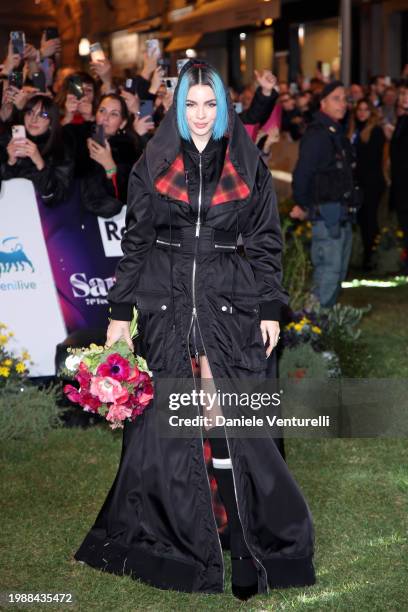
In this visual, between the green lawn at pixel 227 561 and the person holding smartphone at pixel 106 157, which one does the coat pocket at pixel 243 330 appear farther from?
the person holding smartphone at pixel 106 157

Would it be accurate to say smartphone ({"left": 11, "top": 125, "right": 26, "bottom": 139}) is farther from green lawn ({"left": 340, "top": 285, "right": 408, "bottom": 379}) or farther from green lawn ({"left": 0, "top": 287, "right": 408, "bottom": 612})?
green lawn ({"left": 340, "top": 285, "right": 408, "bottom": 379})

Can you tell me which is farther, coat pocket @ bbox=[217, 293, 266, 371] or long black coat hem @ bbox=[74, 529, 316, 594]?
long black coat hem @ bbox=[74, 529, 316, 594]

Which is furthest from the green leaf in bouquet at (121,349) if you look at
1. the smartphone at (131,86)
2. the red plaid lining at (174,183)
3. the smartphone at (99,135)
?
the smartphone at (131,86)

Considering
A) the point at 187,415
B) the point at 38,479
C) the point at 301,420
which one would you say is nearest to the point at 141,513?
the point at 187,415

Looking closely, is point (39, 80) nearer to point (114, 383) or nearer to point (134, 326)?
point (134, 326)

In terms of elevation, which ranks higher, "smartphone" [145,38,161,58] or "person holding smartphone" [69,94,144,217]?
A: "smartphone" [145,38,161,58]

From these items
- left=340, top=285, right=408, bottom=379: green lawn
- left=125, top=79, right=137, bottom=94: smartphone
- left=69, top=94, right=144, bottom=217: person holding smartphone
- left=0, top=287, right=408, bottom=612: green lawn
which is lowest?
left=340, top=285, right=408, bottom=379: green lawn

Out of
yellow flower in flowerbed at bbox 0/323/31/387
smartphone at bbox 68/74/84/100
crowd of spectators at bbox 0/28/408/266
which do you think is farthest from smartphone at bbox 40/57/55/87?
yellow flower in flowerbed at bbox 0/323/31/387

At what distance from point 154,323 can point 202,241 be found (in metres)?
0.42

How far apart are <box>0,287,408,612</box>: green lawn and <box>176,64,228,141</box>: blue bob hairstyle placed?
2.02m

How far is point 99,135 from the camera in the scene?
7742 millimetres

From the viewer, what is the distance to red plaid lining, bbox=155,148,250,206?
440cm

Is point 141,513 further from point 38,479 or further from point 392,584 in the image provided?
point 38,479

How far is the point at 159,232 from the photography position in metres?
4.48
